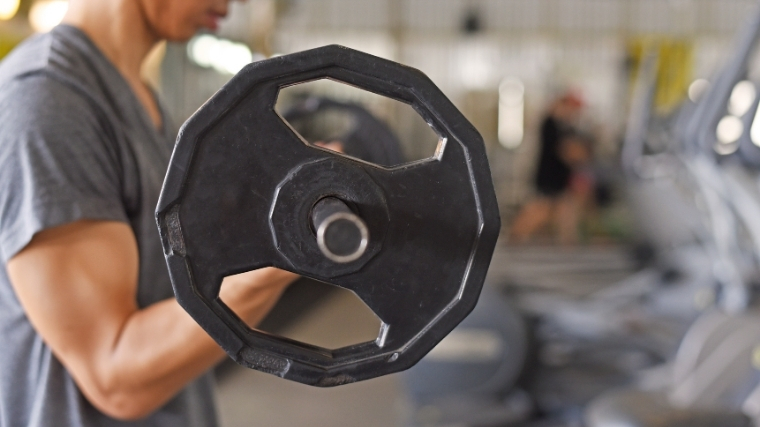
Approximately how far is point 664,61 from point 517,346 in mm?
6725

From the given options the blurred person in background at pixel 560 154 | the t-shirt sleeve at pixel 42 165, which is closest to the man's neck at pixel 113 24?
the t-shirt sleeve at pixel 42 165

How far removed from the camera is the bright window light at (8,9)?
3805mm

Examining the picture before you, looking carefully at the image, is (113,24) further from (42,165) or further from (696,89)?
(696,89)

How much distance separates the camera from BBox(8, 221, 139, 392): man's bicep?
0.77 meters

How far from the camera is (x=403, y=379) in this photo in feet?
10.9

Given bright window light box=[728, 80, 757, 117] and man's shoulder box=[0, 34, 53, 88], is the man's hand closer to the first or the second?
man's shoulder box=[0, 34, 53, 88]

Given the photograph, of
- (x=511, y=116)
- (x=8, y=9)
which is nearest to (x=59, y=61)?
(x=8, y=9)

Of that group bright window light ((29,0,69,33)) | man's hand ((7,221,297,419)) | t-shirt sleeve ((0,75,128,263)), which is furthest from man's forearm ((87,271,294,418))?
bright window light ((29,0,69,33))

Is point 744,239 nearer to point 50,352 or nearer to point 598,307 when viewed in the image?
point 598,307

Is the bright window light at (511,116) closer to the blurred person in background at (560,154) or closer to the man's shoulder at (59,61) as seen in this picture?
the blurred person in background at (560,154)

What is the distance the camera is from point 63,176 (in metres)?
0.77

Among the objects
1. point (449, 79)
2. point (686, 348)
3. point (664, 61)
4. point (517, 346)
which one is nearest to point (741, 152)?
point (686, 348)

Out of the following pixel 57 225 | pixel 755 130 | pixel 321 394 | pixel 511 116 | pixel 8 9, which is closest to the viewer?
pixel 57 225

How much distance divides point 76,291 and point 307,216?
0.33 metres
